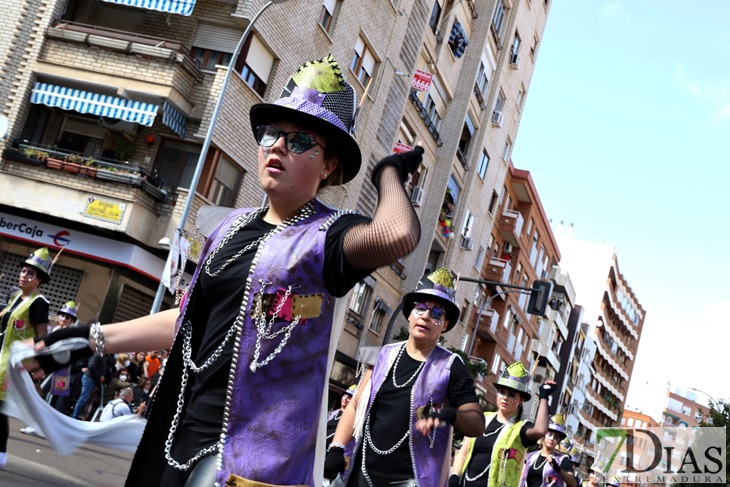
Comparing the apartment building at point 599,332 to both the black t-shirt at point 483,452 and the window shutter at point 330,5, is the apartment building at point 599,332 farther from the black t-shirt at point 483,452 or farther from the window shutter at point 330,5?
the black t-shirt at point 483,452

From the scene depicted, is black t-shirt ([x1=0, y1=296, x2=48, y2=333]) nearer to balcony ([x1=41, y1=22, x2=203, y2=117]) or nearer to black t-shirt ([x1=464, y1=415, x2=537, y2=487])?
black t-shirt ([x1=464, y1=415, x2=537, y2=487])

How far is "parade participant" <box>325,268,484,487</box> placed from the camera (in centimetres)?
684

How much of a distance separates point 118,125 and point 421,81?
14184 millimetres

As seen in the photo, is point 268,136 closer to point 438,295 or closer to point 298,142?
point 298,142

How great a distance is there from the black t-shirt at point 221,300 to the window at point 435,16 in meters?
34.5

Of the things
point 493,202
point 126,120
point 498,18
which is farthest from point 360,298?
point 493,202

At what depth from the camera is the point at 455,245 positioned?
44312 millimetres

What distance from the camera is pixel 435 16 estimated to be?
37969 millimetres

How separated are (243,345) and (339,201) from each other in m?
29.2

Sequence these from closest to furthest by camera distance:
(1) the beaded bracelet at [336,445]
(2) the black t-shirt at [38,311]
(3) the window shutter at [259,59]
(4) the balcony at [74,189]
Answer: (1) the beaded bracelet at [336,445] < (2) the black t-shirt at [38,311] < (4) the balcony at [74,189] < (3) the window shutter at [259,59]

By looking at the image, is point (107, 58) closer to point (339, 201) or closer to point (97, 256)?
point (97, 256)

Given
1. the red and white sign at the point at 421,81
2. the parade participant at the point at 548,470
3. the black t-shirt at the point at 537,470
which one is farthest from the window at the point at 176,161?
the black t-shirt at the point at 537,470

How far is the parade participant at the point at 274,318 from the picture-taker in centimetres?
323

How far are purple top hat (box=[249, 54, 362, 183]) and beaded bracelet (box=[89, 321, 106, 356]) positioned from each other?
0.85 m
